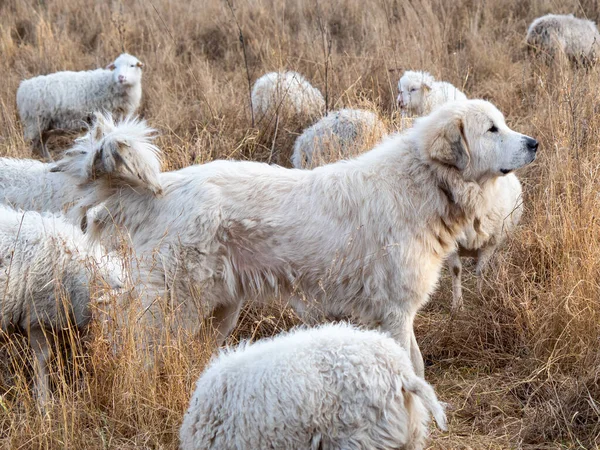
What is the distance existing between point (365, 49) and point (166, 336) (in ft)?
25.0

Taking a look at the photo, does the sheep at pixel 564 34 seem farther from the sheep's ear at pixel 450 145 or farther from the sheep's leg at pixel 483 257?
the sheep's ear at pixel 450 145

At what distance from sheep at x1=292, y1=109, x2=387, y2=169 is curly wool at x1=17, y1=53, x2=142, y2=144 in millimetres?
3487

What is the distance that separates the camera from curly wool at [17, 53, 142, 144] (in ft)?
32.1

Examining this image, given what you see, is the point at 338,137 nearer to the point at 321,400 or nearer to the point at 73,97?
the point at 321,400

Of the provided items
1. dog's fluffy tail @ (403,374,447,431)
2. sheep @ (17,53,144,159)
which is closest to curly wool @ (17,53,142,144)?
sheep @ (17,53,144,159)

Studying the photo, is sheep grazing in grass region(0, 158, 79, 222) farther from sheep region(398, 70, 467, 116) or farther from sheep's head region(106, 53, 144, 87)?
sheep's head region(106, 53, 144, 87)

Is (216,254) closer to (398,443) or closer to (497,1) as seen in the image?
(398,443)

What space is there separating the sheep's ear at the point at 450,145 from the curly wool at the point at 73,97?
6133 millimetres

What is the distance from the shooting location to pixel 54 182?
6340mm

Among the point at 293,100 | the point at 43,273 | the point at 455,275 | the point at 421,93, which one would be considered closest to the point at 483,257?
the point at 455,275

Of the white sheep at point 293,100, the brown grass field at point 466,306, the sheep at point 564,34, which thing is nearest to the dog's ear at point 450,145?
the brown grass field at point 466,306

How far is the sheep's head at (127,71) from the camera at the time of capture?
9953 millimetres

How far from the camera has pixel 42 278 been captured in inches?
179

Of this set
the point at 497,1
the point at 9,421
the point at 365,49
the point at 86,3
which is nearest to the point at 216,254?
the point at 9,421
